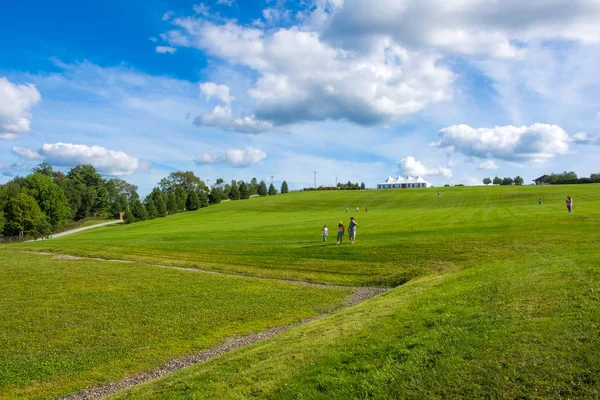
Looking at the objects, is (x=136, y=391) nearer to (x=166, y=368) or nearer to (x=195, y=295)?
(x=166, y=368)

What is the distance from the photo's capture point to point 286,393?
297 inches

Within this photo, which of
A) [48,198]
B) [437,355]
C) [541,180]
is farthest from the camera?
[541,180]

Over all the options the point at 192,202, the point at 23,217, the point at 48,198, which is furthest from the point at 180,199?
the point at 23,217

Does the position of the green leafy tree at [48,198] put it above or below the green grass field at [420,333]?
above

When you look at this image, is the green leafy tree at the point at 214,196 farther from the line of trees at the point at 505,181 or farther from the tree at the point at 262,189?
the line of trees at the point at 505,181

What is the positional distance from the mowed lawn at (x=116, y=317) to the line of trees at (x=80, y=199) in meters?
68.0

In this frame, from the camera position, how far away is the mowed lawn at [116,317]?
442 inches

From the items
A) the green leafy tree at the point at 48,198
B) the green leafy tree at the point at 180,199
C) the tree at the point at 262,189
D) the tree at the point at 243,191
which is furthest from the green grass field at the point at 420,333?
the tree at the point at 262,189

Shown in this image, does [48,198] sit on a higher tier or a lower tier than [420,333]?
higher

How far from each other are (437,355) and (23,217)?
95730 mm

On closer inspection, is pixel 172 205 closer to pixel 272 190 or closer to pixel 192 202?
pixel 192 202

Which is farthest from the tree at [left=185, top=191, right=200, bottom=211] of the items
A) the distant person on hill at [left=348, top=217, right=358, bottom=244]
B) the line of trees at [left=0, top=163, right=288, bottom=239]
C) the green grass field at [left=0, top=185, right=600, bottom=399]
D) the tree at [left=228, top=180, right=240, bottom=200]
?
the distant person on hill at [left=348, top=217, right=358, bottom=244]

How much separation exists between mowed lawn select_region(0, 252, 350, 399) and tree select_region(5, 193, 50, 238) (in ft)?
217

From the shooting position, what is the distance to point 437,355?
7.95 metres
